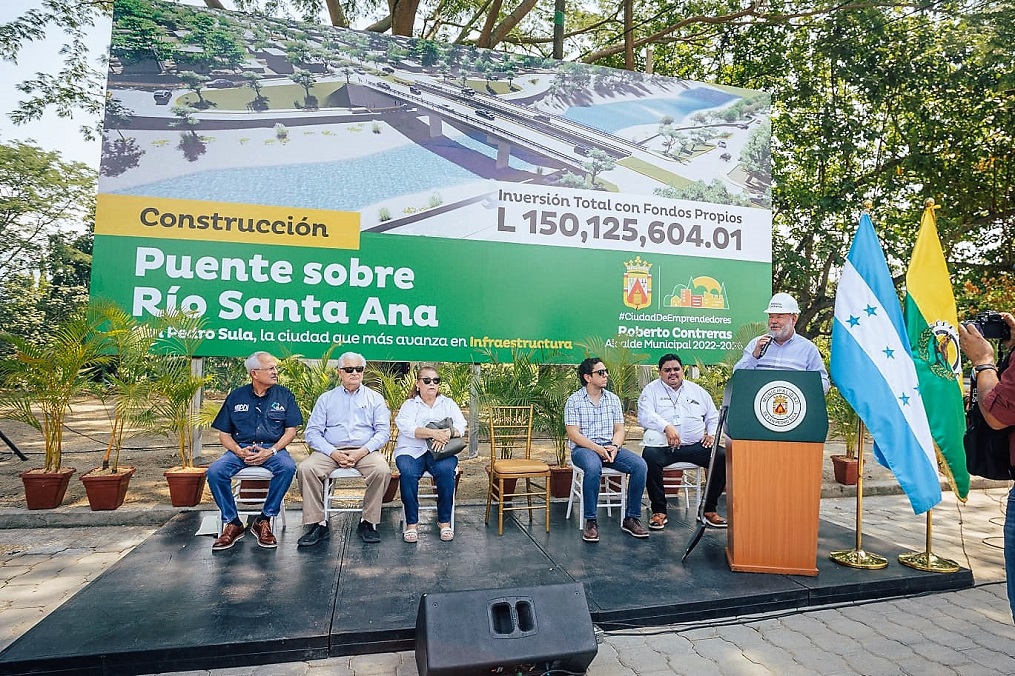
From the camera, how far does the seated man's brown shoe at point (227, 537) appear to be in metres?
3.93

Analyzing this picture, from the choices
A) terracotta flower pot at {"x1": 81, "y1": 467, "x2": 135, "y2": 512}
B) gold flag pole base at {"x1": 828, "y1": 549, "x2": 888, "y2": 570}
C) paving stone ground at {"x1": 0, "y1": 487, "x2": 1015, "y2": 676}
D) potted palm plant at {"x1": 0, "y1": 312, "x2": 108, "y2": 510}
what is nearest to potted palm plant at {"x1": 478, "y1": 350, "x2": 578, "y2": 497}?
gold flag pole base at {"x1": 828, "y1": 549, "x2": 888, "y2": 570}

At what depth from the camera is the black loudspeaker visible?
2281 mm

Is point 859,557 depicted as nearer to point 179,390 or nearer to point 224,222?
point 179,390

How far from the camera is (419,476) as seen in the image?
14.3ft

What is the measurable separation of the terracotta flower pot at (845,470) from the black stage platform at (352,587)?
203 centimetres

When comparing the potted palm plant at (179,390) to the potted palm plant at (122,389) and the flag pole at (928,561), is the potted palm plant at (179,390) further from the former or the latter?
the flag pole at (928,561)

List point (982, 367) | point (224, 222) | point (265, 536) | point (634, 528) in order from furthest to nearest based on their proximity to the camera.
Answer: point (224, 222), point (634, 528), point (265, 536), point (982, 367)

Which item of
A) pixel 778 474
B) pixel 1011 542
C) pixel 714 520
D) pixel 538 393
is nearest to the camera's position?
pixel 1011 542

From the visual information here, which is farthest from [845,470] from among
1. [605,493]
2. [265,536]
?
[265,536]

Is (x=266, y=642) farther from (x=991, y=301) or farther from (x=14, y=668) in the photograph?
(x=991, y=301)

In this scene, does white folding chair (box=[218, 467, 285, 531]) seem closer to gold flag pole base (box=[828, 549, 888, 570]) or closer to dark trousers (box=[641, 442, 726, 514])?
dark trousers (box=[641, 442, 726, 514])

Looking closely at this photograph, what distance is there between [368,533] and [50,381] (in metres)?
2.79

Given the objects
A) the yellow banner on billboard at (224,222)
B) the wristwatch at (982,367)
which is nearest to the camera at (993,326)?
the wristwatch at (982,367)

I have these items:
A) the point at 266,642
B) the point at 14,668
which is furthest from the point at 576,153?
the point at 14,668
